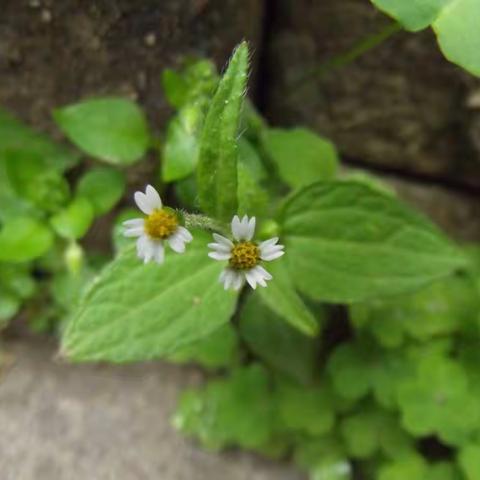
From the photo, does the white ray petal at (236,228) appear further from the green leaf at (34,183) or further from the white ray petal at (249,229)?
the green leaf at (34,183)

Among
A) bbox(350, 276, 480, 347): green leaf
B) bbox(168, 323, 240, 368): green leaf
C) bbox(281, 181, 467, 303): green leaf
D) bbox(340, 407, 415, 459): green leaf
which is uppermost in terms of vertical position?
bbox(281, 181, 467, 303): green leaf

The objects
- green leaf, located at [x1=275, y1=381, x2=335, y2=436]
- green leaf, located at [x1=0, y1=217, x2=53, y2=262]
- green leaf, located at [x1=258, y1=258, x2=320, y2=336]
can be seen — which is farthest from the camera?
green leaf, located at [x1=275, y1=381, x2=335, y2=436]

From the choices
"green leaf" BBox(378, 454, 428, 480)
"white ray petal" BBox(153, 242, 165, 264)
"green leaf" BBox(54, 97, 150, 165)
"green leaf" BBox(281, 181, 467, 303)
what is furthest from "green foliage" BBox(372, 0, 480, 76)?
"green leaf" BBox(378, 454, 428, 480)

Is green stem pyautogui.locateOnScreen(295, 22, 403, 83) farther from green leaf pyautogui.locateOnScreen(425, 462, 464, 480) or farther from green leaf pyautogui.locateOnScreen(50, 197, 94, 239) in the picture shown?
green leaf pyautogui.locateOnScreen(425, 462, 464, 480)

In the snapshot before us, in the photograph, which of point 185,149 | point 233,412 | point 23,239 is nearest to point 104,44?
point 185,149

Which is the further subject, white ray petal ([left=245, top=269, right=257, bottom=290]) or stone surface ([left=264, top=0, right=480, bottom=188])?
stone surface ([left=264, top=0, right=480, bottom=188])

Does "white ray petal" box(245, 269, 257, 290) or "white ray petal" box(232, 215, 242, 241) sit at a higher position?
"white ray petal" box(232, 215, 242, 241)

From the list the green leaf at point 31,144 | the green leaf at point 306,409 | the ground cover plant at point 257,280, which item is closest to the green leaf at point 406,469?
the ground cover plant at point 257,280
